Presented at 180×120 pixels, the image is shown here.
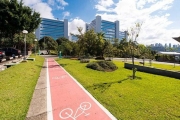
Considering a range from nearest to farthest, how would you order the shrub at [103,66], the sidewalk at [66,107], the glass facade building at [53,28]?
the sidewalk at [66,107] < the shrub at [103,66] < the glass facade building at [53,28]

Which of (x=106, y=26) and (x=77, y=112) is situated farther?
(x=106, y=26)

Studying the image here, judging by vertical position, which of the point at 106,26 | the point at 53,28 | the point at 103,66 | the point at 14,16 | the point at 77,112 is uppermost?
the point at 106,26

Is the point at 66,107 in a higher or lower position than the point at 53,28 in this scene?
lower

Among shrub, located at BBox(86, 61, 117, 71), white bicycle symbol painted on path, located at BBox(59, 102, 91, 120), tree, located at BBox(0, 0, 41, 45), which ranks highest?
tree, located at BBox(0, 0, 41, 45)

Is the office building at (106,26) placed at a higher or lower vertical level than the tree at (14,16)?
higher

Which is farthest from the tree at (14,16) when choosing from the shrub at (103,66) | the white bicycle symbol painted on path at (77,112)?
the white bicycle symbol painted on path at (77,112)

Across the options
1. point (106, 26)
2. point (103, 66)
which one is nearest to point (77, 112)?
point (103, 66)

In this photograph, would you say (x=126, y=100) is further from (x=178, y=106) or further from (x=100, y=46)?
(x=100, y=46)

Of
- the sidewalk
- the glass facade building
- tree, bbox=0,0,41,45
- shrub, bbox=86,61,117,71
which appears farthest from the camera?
the glass facade building

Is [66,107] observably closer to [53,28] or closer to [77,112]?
[77,112]

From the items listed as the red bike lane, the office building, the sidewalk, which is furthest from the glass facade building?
the red bike lane

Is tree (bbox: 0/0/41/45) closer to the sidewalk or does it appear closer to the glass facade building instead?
the sidewalk

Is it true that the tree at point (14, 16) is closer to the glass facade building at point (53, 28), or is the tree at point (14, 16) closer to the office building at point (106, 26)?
the office building at point (106, 26)

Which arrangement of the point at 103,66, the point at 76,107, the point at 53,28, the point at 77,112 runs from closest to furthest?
the point at 77,112 < the point at 76,107 < the point at 103,66 < the point at 53,28
